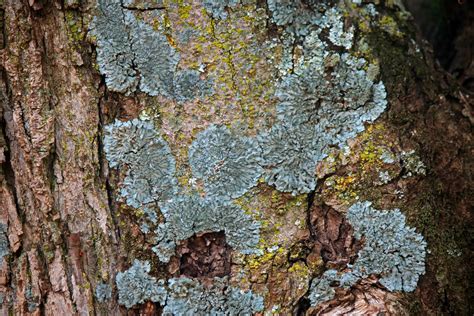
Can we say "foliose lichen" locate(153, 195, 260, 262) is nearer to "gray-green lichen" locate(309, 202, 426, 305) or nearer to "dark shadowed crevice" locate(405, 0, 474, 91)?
"gray-green lichen" locate(309, 202, 426, 305)

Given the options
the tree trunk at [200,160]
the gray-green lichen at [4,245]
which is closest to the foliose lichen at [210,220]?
the tree trunk at [200,160]

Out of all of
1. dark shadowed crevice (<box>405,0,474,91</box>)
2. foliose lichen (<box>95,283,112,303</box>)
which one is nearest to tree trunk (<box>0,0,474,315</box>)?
foliose lichen (<box>95,283,112,303</box>)

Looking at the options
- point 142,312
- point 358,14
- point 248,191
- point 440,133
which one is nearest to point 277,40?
point 358,14

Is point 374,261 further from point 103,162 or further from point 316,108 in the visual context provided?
point 103,162

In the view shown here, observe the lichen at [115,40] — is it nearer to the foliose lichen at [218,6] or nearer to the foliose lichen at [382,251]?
the foliose lichen at [218,6]

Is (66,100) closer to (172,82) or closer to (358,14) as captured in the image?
(172,82)
